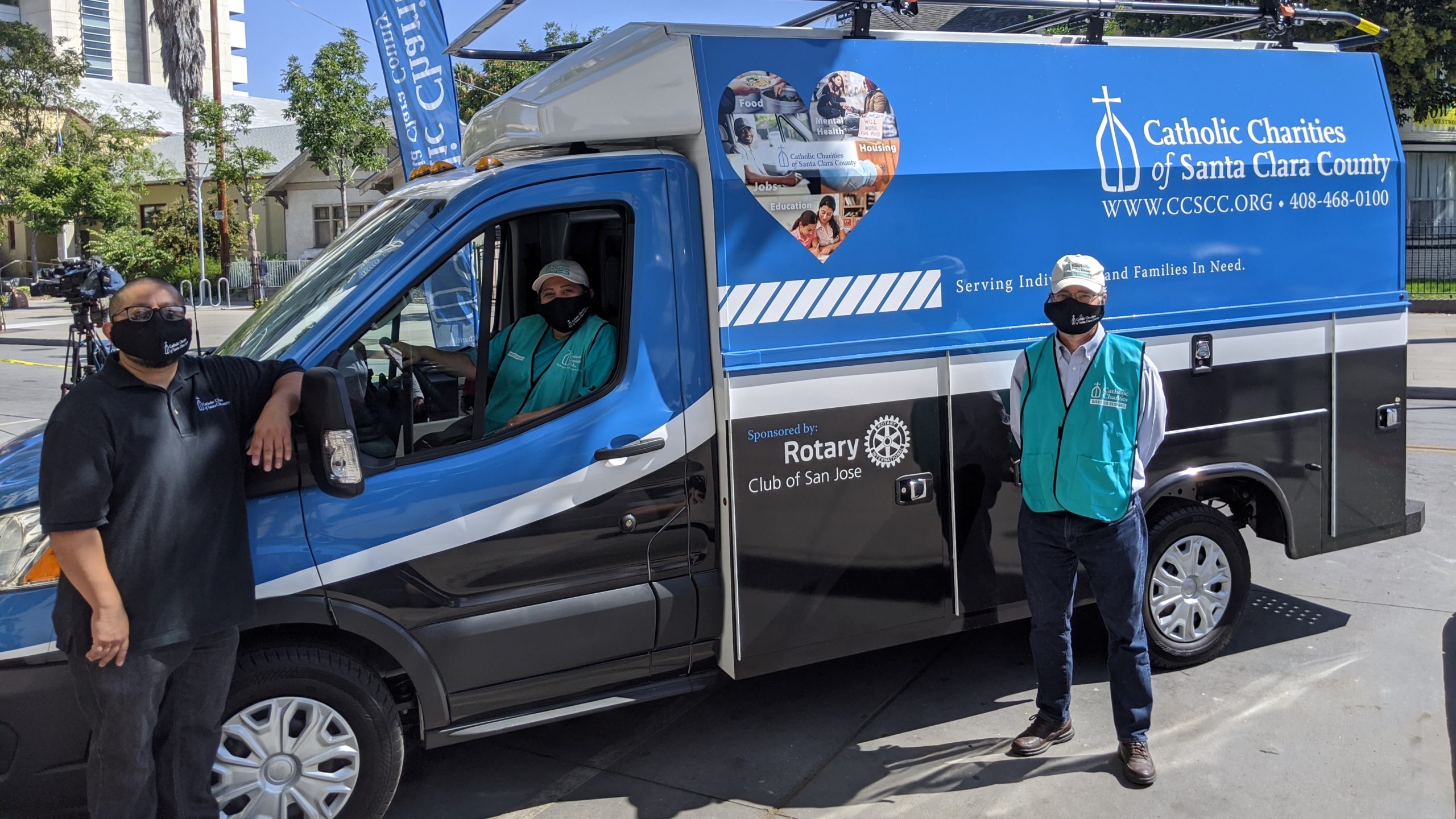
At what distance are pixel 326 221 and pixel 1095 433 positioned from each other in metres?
40.0

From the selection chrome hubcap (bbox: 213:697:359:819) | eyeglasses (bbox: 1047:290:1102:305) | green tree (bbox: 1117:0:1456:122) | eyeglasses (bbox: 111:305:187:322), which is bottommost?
chrome hubcap (bbox: 213:697:359:819)

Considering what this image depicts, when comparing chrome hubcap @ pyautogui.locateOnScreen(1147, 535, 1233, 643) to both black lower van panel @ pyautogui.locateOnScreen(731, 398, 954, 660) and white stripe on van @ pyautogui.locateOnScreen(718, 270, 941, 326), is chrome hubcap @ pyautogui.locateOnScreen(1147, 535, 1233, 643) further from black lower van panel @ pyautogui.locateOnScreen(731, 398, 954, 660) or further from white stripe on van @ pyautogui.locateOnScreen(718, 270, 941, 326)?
white stripe on van @ pyautogui.locateOnScreen(718, 270, 941, 326)

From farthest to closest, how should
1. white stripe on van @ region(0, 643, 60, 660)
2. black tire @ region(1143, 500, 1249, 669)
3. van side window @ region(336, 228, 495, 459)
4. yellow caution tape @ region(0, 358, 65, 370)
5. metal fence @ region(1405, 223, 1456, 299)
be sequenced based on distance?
metal fence @ region(1405, 223, 1456, 299)
yellow caution tape @ region(0, 358, 65, 370)
black tire @ region(1143, 500, 1249, 669)
van side window @ region(336, 228, 495, 459)
white stripe on van @ region(0, 643, 60, 660)

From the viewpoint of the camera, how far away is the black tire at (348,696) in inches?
136

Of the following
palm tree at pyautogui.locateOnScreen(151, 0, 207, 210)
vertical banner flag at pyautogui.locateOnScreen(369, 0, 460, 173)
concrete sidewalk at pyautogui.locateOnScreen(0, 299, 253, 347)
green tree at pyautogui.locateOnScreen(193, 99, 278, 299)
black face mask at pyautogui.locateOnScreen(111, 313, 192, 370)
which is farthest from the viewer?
palm tree at pyautogui.locateOnScreen(151, 0, 207, 210)

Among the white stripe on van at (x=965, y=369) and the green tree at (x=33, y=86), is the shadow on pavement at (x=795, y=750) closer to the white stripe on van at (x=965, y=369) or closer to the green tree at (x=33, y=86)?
the white stripe on van at (x=965, y=369)

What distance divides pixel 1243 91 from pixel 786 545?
2.90 metres

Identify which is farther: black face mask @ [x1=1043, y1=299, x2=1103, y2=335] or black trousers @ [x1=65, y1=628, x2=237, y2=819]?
black face mask @ [x1=1043, y1=299, x2=1103, y2=335]

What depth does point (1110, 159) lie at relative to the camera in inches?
183

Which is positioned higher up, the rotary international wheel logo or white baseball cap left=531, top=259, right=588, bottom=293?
white baseball cap left=531, top=259, right=588, bottom=293

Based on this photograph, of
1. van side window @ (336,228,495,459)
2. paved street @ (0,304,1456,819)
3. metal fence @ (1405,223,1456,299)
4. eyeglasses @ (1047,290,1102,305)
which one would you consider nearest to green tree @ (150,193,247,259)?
metal fence @ (1405,223,1456,299)

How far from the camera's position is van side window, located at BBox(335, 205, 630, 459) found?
3.85 metres

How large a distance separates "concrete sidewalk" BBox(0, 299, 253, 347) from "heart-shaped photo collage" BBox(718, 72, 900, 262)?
16.9m

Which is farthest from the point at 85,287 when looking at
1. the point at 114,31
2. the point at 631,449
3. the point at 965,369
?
the point at 114,31
